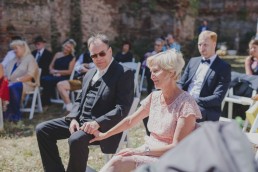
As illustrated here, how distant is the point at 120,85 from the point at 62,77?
4.24m

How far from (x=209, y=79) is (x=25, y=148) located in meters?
2.62

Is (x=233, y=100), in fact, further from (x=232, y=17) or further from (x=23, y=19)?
(x=232, y=17)

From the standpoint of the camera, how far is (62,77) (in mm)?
8070

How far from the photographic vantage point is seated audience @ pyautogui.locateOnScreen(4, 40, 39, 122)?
23.3 ft

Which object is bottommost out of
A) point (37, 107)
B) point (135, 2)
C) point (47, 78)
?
point (37, 107)

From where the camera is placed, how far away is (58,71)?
8102 mm

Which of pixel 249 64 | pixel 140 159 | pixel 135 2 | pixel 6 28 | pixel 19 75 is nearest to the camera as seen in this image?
pixel 140 159

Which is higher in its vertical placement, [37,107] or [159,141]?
[159,141]

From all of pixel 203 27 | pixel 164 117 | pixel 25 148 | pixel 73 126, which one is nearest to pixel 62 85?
pixel 25 148

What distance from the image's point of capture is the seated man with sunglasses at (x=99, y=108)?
3.92 m

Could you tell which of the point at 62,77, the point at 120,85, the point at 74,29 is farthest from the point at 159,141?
the point at 74,29

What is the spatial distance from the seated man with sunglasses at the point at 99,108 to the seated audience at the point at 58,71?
3971mm

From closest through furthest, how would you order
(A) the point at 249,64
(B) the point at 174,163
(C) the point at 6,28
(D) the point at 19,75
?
(B) the point at 174,163, (A) the point at 249,64, (D) the point at 19,75, (C) the point at 6,28

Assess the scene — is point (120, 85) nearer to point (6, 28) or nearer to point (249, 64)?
point (249, 64)
